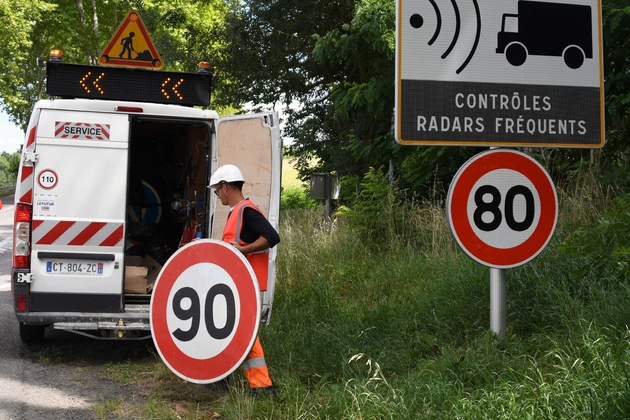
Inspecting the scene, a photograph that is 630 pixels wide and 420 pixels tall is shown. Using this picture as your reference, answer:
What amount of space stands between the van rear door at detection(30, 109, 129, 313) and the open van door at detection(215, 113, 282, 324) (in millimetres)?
937

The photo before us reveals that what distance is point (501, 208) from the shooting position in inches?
188

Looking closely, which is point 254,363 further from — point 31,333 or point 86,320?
point 31,333

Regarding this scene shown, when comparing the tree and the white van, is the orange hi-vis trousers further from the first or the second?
the tree

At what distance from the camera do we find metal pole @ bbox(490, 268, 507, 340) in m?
4.92

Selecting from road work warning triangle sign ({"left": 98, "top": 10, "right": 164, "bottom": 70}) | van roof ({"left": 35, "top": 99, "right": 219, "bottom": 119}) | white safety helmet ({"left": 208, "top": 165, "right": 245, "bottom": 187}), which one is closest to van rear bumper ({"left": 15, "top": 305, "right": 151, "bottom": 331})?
van roof ({"left": 35, "top": 99, "right": 219, "bottom": 119})

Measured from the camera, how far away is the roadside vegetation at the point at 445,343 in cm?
464

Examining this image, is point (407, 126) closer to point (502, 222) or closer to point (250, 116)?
point (502, 222)

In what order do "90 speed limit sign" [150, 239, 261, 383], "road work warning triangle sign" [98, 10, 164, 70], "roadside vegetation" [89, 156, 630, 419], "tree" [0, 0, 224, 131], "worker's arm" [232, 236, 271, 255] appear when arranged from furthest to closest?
"tree" [0, 0, 224, 131], "road work warning triangle sign" [98, 10, 164, 70], "worker's arm" [232, 236, 271, 255], "roadside vegetation" [89, 156, 630, 419], "90 speed limit sign" [150, 239, 261, 383]

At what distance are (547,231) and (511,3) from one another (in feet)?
4.38

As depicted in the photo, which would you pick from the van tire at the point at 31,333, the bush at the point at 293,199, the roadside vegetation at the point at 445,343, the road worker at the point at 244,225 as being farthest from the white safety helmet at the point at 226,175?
the bush at the point at 293,199

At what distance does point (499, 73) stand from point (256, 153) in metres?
3.72

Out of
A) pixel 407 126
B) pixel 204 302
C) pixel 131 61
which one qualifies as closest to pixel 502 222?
pixel 407 126

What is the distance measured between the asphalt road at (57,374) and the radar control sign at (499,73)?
3.25 meters

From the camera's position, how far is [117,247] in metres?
7.73
